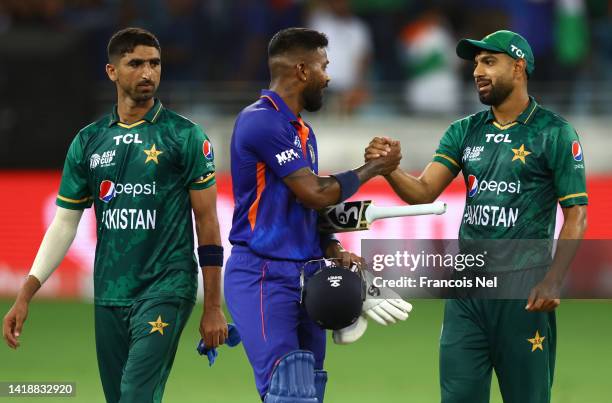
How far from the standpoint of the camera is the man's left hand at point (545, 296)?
668cm

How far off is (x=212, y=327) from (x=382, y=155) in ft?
4.20

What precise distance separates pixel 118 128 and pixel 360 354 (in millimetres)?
5255

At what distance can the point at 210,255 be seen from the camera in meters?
6.89

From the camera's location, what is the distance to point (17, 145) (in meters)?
15.2

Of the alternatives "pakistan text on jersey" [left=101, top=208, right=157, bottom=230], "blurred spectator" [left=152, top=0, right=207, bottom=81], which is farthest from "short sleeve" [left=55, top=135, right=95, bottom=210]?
"blurred spectator" [left=152, top=0, right=207, bottom=81]

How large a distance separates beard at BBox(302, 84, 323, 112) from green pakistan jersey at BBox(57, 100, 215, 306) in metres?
0.63

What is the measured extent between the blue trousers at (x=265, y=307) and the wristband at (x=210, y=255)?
0.14 metres

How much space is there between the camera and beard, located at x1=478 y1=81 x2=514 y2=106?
23.2 feet

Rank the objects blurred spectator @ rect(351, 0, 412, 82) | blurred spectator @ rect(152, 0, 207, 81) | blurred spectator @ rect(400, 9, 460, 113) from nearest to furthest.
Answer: blurred spectator @ rect(400, 9, 460, 113)
blurred spectator @ rect(152, 0, 207, 81)
blurred spectator @ rect(351, 0, 412, 82)

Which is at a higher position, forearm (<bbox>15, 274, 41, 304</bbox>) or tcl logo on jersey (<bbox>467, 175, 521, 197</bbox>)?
tcl logo on jersey (<bbox>467, 175, 521, 197</bbox>)

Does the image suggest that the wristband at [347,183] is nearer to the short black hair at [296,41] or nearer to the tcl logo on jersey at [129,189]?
the short black hair at [296,41]

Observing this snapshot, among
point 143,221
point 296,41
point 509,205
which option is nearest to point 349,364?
point 509,205

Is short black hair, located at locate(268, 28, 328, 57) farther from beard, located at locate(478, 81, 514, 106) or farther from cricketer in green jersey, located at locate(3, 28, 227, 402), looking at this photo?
beard, located at locate(478, 81, 514, 106)

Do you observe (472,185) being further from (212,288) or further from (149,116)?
(149,116)
